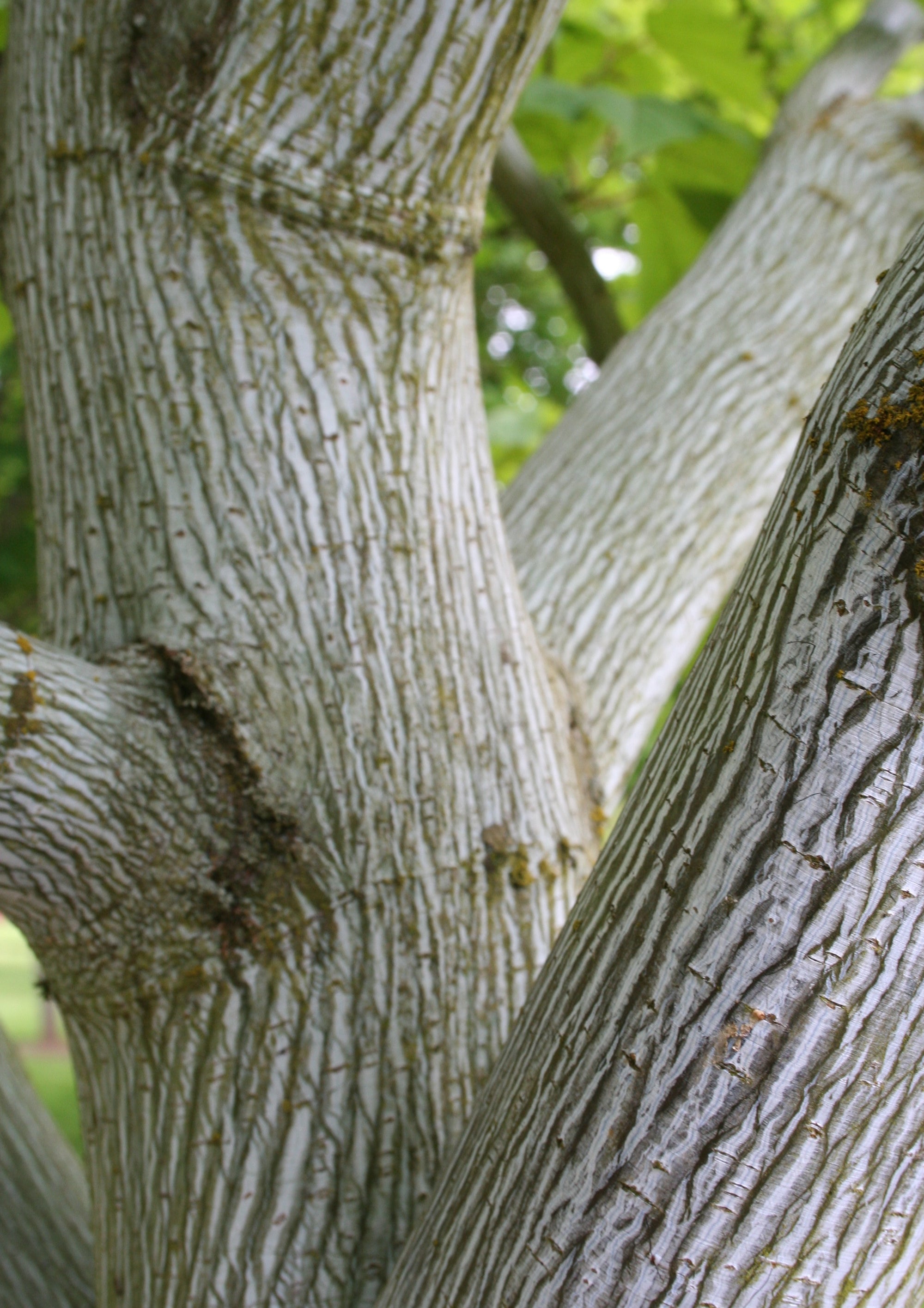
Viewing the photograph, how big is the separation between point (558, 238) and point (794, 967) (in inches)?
105

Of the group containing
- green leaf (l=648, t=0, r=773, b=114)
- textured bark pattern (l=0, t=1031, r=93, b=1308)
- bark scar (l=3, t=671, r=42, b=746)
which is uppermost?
green leaf (l=648, t=0, r=773, b=114)

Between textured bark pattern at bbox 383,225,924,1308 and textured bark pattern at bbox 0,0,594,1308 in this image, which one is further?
textured bark pattern at bbox 0,0,594,1308

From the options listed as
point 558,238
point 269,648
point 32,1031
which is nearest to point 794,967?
point 269,648

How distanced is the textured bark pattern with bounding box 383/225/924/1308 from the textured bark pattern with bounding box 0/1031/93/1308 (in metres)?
0.93

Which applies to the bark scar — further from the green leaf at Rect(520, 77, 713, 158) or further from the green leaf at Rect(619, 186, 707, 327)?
the green leaf at Rect(619, 186, 707, 327)

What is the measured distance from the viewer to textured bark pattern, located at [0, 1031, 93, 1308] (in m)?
1.53

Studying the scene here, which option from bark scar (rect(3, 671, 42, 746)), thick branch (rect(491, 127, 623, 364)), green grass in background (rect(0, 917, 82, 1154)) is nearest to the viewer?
bark scar (rect(3, 671, 42, 746))

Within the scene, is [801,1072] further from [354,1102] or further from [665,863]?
[354,1102]

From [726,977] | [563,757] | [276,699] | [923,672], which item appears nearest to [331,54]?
[276,699]

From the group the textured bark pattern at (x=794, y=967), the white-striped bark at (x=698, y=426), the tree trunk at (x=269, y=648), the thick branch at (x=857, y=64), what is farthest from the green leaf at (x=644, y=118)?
the textured bark pattern at (x=794, y=967)

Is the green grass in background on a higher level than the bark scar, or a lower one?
lower

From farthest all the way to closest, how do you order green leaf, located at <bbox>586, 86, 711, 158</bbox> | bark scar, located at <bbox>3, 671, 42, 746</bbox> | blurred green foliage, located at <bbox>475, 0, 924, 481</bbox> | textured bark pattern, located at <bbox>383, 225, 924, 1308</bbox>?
blurred green foliage, located at <bbox>475, 0, 924, 481</bbox>, green leaf, located at <bbox>586, 86, 711, 158</bbox>, bark scar, located at <bbox>3, 671, 42, 746</bbox>, textured bark pattern, located at <bbox>383, 225, 924, 1308</bbox>

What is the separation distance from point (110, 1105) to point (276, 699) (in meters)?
0.59

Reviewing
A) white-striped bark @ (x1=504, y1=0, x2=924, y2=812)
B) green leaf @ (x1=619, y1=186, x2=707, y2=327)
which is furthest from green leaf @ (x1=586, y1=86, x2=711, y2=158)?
green leaf @ (x1=619, y1=186, x2=707, y2=327)
